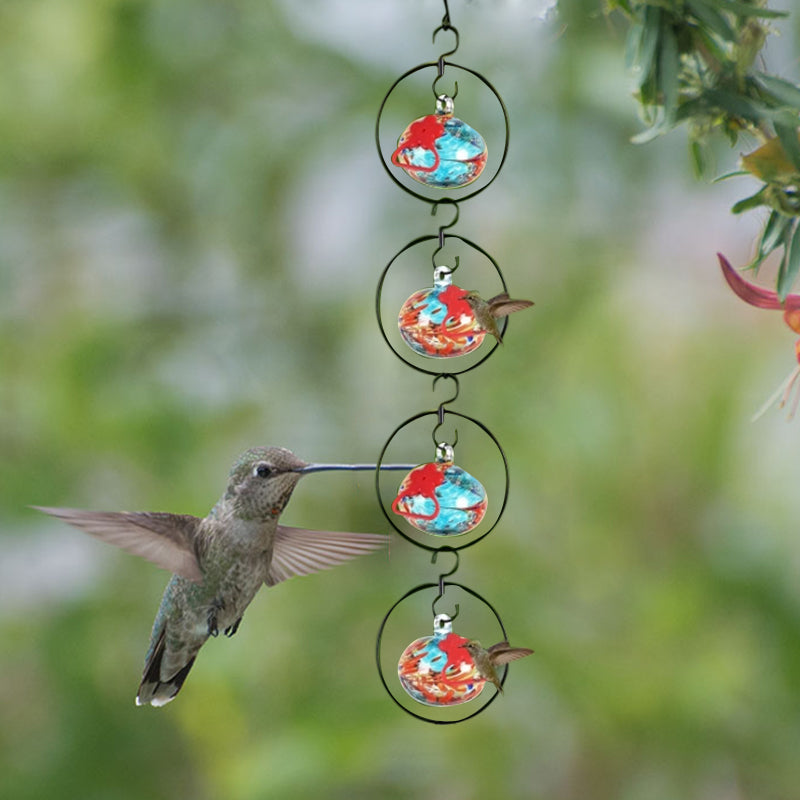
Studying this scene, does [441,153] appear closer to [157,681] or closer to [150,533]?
[150,533]

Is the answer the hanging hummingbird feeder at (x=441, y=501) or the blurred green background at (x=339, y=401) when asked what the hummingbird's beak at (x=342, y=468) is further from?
the blurred green background at (x=339, y=401)

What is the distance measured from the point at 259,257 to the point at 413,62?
357 mm

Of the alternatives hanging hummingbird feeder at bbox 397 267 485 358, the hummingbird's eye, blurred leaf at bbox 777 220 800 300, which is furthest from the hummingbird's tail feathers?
blurred leaf at bbox 777 220 800 300

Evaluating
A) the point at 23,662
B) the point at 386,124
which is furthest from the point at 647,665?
the point at 23,662

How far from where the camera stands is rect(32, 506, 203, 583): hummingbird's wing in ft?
2.41

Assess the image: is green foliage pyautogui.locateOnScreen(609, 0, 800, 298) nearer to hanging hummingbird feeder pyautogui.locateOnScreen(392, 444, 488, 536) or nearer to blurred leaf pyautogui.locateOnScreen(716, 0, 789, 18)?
blurred leaf pyautogui.locateOnScreen(716, 0, 789, 18)

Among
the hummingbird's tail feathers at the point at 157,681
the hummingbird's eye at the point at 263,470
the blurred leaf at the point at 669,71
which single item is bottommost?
the hummingbird's tail feathers at the point at 157,681

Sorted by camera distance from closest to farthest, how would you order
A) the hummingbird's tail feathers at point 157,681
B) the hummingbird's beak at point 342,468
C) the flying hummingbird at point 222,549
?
the hummingbird's beak at point 342,468
the flying hummingbird at point 222,549
the hummingbird's tail feathers at point 157,681

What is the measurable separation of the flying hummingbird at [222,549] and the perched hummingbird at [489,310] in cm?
14

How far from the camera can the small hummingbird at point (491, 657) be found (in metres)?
0.75

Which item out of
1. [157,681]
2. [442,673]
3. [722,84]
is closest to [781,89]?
[722,84]

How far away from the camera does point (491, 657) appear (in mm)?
765

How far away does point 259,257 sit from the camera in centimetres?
161

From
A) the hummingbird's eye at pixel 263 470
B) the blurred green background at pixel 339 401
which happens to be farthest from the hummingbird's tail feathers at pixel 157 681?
the blurred green background at pixel 339 401
